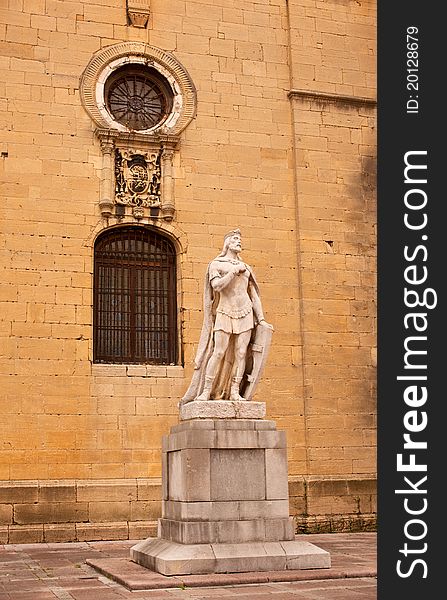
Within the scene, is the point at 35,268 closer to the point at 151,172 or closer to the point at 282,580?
the point at 151,172

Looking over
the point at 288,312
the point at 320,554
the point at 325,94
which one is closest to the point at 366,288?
the point at 288,312

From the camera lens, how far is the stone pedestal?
402 inches

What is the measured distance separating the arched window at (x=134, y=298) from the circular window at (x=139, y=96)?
7.34ft

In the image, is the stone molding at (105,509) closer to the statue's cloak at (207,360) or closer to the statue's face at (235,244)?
the statue's cloak at (207,360)

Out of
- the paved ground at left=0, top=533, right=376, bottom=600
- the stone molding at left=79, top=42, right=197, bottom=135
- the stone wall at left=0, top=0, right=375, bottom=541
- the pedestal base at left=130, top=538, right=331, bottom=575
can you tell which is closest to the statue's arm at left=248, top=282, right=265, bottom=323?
the pedestal base at left=130, top=538, right=331, bottom=575

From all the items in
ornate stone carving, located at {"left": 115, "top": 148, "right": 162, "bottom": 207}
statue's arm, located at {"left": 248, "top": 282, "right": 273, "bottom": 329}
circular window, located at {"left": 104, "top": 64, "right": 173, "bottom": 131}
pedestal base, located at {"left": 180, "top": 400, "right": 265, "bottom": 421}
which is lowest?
pedestal base, located at {"left": 180, "top": 400, "right": 265, "bottom": 421}

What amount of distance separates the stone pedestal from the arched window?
16.2 ft

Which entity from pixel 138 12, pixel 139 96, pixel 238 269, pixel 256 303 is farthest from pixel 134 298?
pixel 138 12

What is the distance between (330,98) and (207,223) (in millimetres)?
3749

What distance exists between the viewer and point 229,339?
11.3m

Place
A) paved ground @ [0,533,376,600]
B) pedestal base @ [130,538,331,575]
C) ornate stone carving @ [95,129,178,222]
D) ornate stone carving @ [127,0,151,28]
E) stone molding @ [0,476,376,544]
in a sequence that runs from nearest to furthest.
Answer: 1. paved ground @ [0,533,376,600]
2. pedestal base @ [130,538,331,575]
3. stone molding @ [0,476,376,544]
4. ornate stone carving @ [95,129,178,222]
5. ornate stone carving @ [127,0,151,28]

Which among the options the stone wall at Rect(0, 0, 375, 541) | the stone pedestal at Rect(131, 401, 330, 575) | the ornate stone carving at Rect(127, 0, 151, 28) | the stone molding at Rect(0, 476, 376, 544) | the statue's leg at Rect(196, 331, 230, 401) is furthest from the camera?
→ the ornate stone carving at Rect(127, 0, 151, 28)

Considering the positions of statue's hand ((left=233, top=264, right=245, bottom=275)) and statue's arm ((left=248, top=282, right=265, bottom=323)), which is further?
statue's arm ((left=248, top=282, right=265, bottom=323))

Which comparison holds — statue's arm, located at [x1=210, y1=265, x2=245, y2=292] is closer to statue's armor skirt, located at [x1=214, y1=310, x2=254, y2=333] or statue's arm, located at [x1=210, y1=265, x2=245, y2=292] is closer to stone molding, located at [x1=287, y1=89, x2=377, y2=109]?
statue's armor skirt, located at [x1=214, y1=310, x2=254, y2=333]
